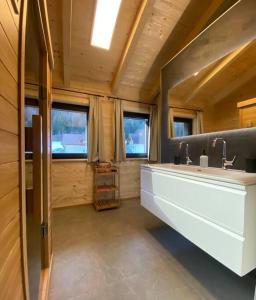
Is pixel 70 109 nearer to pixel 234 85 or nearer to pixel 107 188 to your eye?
pixel 107 188

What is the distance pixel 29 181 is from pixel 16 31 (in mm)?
1261

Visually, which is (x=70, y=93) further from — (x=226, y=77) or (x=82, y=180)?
(x=226, y=77)

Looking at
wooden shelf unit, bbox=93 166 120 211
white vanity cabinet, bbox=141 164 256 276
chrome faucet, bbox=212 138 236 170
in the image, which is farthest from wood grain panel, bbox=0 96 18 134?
wooden shelf unit, bbox=93 166 120 211

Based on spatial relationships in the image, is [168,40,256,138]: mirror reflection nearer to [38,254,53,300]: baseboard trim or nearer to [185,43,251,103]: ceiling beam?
[185,43,251,103]: ceiling beam

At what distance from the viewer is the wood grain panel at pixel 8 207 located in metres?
0.51

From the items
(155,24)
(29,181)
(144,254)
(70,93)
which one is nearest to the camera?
(29,181)

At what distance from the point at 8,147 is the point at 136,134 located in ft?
10.9

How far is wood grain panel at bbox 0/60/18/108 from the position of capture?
1.64ft

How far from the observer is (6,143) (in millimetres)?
535

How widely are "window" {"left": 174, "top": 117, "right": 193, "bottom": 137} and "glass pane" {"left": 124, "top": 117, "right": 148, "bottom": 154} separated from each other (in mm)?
1331

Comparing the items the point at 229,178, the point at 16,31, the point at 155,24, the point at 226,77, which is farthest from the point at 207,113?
the point at 16,31

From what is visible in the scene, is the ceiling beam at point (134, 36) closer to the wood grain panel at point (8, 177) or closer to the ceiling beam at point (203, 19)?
the ceiling beam at point (203, 19)

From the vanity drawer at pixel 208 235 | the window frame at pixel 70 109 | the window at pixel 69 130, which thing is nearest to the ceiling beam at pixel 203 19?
the window frame at pixel 70 109

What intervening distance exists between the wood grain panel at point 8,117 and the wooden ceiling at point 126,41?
1.88 m
